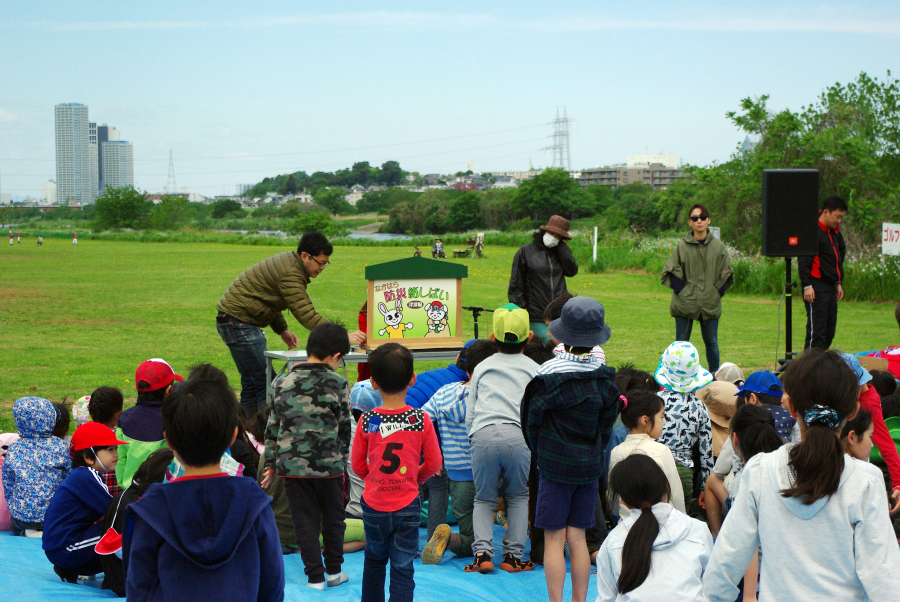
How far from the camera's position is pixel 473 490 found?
17.0 feet

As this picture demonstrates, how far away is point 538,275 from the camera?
8.00m

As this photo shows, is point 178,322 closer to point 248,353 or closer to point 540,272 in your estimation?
point 248,353

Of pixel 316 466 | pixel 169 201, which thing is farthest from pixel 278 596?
pixel 169 201

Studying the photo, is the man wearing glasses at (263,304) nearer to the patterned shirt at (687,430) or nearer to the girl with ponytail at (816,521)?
the patterned shirt at (687,430)

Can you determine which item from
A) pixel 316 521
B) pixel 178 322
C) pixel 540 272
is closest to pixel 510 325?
pixel 316 521

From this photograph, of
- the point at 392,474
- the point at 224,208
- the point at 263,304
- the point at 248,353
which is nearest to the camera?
the point at 392,474

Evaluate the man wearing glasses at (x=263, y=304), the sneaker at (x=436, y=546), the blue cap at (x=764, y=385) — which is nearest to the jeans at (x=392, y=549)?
the sneaker at (x=436, y=546)

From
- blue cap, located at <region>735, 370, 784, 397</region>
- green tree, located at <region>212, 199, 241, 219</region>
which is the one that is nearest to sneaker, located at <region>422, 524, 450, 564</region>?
blue cap, located at <region>735, 370, 784, 397</region>

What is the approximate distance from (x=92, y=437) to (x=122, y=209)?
110440mm

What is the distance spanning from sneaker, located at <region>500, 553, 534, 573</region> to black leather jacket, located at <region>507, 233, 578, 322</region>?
3.50m

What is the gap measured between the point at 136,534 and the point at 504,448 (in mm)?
2584

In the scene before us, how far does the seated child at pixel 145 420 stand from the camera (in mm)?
4555

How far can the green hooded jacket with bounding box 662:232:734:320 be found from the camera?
9055mm

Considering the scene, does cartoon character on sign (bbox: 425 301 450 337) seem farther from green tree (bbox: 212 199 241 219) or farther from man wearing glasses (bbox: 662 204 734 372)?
green tree (bbox: 212 199 241 219)
